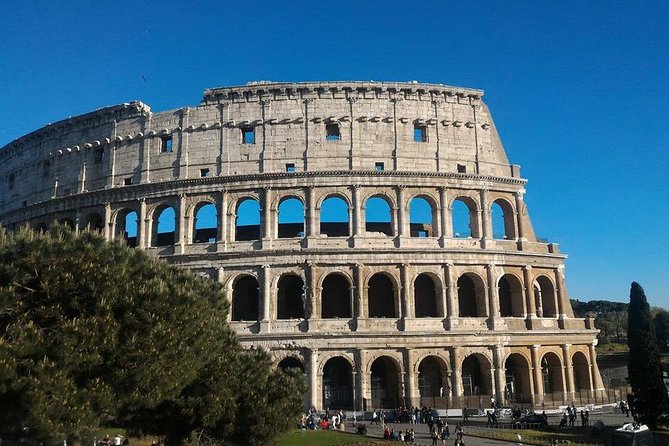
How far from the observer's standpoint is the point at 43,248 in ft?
37.6

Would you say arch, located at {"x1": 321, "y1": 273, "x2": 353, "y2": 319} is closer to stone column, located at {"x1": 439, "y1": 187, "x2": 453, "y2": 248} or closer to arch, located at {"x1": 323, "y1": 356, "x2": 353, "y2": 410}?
arch, located at {"x1": 323, "y1": 356, "x2": 353, "y2": 410}

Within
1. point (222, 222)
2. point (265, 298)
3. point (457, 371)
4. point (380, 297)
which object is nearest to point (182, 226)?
point (222, 222)

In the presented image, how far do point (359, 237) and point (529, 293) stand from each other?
1002cm

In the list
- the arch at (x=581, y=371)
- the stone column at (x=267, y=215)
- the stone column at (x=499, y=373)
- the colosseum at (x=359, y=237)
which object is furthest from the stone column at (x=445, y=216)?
the arch at (x=581, y=371)

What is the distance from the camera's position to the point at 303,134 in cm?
3088

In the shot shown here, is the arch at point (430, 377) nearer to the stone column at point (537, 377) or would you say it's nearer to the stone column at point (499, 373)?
the stone column at point (499, 373)

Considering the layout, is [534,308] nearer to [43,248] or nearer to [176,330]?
[176,330]

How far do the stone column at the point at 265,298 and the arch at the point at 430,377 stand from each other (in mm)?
8276

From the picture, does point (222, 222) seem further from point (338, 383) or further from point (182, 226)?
point (338, 383)

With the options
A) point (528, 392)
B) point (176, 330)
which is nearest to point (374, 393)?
point (528, 392)

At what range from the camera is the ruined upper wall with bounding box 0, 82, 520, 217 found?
30781 mm

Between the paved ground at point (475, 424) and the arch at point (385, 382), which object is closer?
the paved ground at point (475, 424)

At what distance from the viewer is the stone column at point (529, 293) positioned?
101ft

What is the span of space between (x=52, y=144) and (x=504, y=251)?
91.8ft
